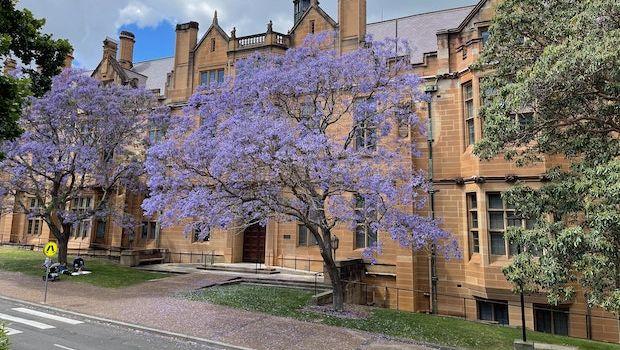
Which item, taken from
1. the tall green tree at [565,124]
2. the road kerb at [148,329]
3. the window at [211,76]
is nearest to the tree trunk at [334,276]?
the road kerb at [148,329]

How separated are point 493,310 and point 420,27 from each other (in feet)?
57.0

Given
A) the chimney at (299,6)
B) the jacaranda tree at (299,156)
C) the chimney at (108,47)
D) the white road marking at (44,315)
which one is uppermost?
the chimney at (299,6)

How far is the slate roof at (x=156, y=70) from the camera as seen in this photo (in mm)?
33469

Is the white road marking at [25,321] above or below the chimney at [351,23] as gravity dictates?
below

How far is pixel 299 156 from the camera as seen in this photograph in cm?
1291

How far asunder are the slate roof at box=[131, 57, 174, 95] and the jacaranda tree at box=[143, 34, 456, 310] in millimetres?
18848

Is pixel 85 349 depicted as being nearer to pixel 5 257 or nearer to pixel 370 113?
pixel 370 113

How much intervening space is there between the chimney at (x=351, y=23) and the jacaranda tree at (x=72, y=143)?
40.3 feet

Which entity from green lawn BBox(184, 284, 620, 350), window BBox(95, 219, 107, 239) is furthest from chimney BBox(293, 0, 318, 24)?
green lawn BBox(184, 284, 620, 350)

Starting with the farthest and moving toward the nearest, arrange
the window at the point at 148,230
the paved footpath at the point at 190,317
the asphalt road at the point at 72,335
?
the window at the point at 148,230 → the paved footpath at the point at 190,317 → the asphalt road at the point at 72,335

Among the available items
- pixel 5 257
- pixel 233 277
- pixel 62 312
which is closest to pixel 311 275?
pixel 233 277

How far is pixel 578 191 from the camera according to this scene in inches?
355

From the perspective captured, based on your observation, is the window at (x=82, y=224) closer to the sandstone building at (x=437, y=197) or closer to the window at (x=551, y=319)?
the sandstone building at (x=437, y=197)

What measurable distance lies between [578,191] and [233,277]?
16.1m
